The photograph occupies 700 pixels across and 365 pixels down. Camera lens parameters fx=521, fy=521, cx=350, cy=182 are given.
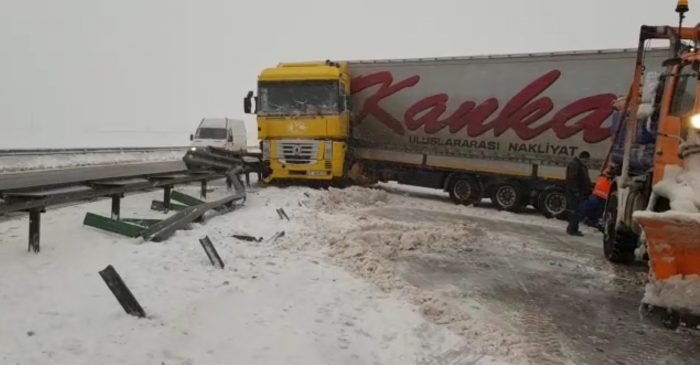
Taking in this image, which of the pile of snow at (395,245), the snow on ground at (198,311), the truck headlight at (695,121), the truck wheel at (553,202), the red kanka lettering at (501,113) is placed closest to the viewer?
the snow on ground at (198,311)

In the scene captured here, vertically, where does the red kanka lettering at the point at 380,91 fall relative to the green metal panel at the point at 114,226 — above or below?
above

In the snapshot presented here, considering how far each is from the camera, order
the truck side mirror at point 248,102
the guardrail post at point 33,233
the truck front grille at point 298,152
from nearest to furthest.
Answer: the guardrail post at point 33,233, the truck front grille at point 298,152, the truck side mirror at point 248,102

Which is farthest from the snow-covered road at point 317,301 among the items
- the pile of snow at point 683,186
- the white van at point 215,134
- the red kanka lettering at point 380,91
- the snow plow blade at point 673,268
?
the white van at point 215,134

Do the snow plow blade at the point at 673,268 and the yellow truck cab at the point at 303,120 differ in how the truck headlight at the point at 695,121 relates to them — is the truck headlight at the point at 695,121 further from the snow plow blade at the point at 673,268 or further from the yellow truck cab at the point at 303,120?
the yellow truck cab at the point at 303,120

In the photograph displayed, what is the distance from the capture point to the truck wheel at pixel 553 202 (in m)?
12.8

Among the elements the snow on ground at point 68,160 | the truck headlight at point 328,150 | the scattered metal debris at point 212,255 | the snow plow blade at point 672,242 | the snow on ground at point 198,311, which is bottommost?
the snow on ground at point 68,160

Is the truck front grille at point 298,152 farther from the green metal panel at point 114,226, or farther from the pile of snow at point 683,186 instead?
the pile of snow at point 683,186

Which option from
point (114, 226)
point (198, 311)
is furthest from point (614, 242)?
point (114, 226)

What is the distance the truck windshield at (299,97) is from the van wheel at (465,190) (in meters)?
3.87

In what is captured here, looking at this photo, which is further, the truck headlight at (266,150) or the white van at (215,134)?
the white van at (215,134)

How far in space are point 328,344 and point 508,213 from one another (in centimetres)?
1003

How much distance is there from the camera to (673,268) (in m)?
4.52

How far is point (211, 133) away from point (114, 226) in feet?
55.4

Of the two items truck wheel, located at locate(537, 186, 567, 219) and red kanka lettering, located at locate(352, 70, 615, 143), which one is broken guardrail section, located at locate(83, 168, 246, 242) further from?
truck wheel, located at locate(537, 186, 567, 219)
